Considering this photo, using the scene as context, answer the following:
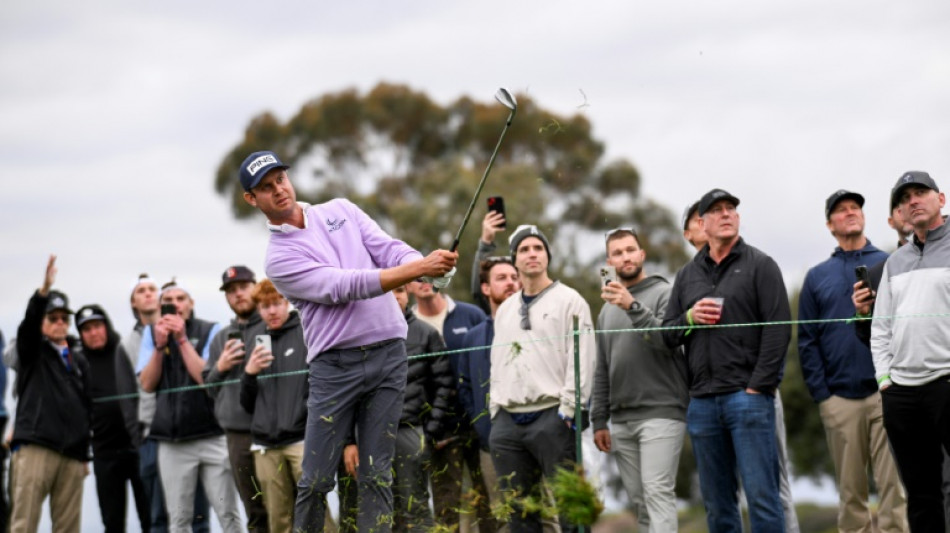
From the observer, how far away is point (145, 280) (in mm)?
11852

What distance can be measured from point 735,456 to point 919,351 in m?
1.37

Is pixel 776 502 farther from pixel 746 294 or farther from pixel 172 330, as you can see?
pixel 172 330

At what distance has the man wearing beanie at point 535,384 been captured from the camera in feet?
28.3

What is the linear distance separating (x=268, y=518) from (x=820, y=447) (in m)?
21.5

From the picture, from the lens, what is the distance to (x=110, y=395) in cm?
1204

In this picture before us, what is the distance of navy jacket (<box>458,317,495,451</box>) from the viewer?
9469 millimetres

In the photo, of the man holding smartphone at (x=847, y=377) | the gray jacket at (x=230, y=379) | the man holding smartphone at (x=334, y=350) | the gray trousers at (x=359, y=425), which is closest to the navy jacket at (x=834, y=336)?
the man holding smartphone at (x=847, y=377)

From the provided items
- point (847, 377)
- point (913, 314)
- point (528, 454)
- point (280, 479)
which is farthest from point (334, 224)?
point (847, 377)

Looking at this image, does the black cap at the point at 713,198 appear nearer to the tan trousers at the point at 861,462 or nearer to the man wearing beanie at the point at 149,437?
the tan trousers at the point at 861,462

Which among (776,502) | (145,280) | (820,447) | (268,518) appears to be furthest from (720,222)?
(820,447)

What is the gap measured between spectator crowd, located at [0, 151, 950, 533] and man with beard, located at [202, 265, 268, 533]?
0.07ft

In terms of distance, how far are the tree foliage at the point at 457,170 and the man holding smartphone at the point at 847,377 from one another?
17.3 m

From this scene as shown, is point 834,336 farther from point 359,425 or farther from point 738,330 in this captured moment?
point 359,425

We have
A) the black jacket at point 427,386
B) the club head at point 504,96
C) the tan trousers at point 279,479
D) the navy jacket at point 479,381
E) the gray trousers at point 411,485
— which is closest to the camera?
the club head at point 504,96
